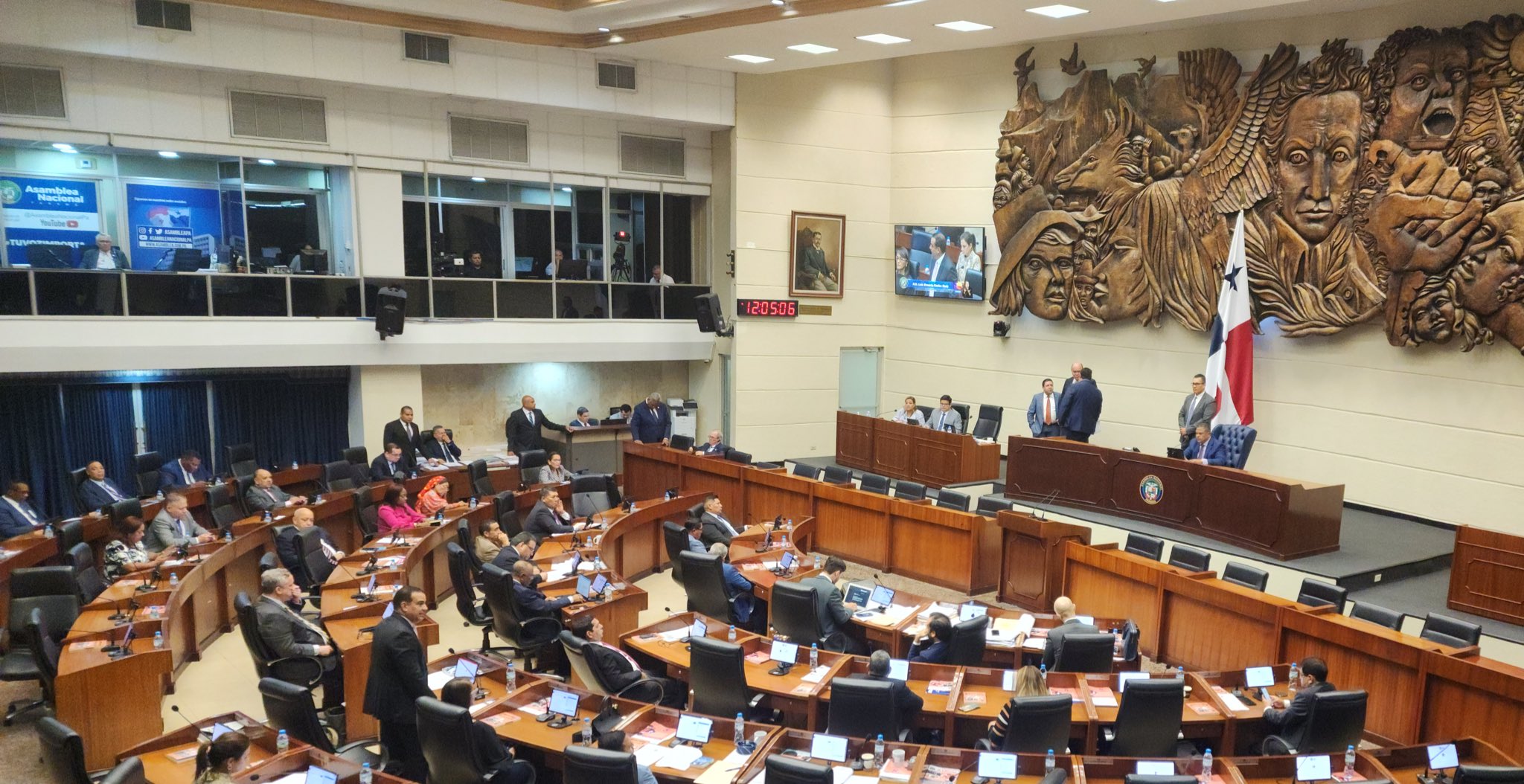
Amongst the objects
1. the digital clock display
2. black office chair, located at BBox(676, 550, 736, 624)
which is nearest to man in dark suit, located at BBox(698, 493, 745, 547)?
black office chair, located at BBox(676, 550, 736, 624)

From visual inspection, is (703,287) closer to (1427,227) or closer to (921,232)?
(921,232)

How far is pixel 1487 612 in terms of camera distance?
9094 mm

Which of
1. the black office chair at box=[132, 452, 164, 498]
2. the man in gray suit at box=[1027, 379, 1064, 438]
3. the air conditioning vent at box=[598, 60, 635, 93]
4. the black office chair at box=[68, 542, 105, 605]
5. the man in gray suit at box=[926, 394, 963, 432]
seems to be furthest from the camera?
the air conditioning vent at box=[598, 60, 635, 93]

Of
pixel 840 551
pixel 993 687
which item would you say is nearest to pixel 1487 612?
pixel 993 687

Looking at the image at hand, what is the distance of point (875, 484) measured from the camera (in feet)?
39.5

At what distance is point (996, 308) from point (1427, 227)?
244 inches

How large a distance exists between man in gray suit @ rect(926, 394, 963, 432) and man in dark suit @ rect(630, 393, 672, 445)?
3.99m

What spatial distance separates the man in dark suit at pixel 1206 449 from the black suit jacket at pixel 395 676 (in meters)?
8.71

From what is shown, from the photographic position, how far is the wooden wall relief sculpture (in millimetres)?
10945

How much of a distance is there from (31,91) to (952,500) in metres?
12.3

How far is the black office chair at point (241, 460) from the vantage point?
43.0 ft

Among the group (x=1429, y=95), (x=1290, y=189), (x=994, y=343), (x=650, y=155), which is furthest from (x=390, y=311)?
(x=1429, y=95)

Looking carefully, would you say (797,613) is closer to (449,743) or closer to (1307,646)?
(449,743)

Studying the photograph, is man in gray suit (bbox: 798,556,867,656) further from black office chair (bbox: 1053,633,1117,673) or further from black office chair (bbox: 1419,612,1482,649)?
black office chair (bbox: 1419,612,1482,649)
